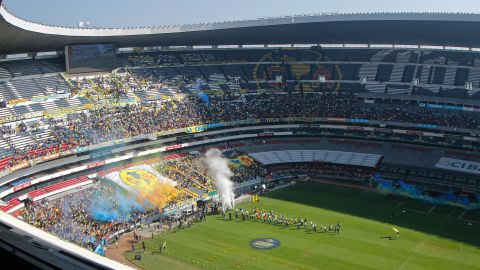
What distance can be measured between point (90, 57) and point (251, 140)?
23430mm

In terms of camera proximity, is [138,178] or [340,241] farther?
[138,178]

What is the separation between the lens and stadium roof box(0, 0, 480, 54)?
165 feet

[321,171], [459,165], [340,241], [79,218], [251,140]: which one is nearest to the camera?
[340,241]

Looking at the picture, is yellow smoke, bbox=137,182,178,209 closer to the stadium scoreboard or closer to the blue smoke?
the stadium scoreboard

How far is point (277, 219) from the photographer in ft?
142

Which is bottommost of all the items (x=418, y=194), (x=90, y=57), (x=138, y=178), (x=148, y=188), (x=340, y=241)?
(x=340, y=241)

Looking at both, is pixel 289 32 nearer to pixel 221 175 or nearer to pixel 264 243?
pixel 221 175

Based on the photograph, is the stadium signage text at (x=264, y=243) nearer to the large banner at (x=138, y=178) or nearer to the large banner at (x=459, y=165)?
the large banner at (x=138, y=178)

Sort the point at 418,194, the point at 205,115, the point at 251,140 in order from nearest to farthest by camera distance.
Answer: the point at 418,194, the point at 205,115, the point at 251,140

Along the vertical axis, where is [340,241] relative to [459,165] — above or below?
below

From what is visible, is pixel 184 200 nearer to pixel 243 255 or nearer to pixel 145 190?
pixel 145 190

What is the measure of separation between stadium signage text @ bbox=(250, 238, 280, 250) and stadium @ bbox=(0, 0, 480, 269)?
21cm

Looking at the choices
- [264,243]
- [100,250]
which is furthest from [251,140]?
[100,250]

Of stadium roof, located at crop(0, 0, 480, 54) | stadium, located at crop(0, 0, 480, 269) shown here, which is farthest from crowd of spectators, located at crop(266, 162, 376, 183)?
stadium roof, located at crop(0, 0, 480, 54)
